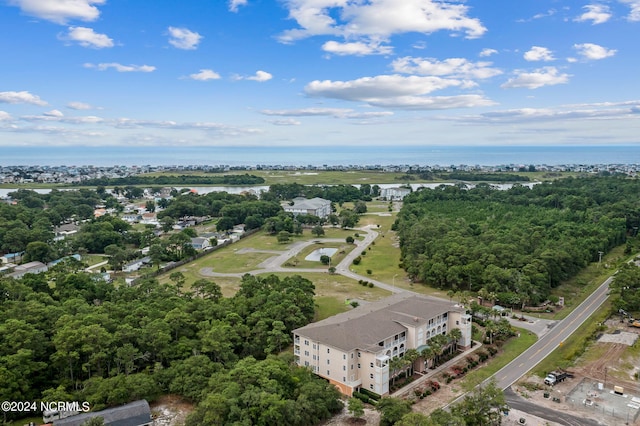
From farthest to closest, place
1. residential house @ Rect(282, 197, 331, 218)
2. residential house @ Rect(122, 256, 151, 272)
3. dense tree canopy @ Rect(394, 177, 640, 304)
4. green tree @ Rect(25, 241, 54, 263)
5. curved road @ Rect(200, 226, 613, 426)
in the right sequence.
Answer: residential house @ Rect(282, 197, 331, 218) → green tree @ Rect(25, 241, 54, 263) → residential house @ Rect(122, 256, 151, 272) → dense tree canopy @ Rect(394, 177, 640, 304) → curved road @ Rect(200, 226, 613, 426)

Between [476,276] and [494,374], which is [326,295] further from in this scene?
[494,374]

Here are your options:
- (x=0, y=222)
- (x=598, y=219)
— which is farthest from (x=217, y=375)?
(x=598, y=219)

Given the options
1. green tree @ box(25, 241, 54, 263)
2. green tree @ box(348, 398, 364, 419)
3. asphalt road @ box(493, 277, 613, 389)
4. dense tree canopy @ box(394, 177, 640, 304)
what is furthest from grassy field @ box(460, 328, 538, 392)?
green tree @ box(25, 241, 54, 263)

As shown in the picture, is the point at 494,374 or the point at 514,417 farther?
the point at 494,374

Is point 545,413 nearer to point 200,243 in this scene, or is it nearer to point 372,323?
point 372,323

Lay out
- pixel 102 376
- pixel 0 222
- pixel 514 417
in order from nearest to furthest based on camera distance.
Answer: pixel 514 417 → pixel 102 376 → pixel 0 222

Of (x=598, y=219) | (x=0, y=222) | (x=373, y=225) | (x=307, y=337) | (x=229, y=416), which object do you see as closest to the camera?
(x=229, y=416)

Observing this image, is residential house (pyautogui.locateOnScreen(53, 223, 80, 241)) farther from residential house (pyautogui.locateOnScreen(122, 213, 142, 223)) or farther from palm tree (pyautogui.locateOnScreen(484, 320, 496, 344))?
palm tree (pyautogui.locateOnScreen(484, 320, 496, 344))
